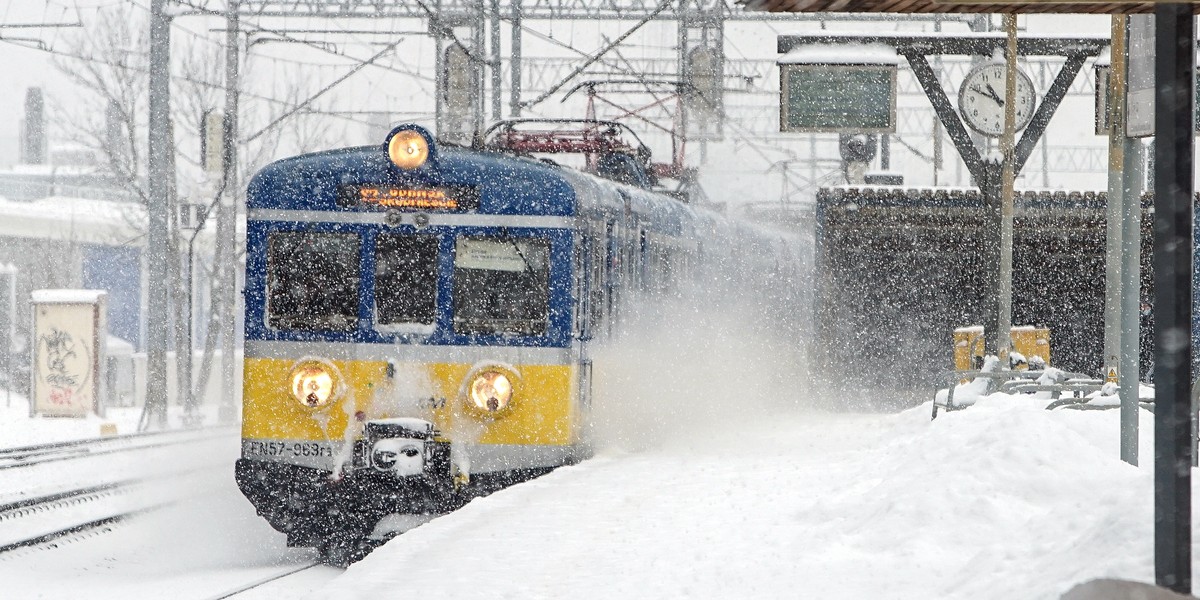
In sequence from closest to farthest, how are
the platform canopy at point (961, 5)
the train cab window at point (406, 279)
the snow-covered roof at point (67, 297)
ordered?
the platform canopy at point (961, 5), the train cab window at point (406, 279), the snow-covered roof at point (67, 297)

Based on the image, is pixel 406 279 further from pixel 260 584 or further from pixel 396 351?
pixel 260 584

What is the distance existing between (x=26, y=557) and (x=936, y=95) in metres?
10.3

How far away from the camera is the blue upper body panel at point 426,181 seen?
33.7 feet

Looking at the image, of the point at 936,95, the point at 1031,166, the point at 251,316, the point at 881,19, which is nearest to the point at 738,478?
the point at 251,316

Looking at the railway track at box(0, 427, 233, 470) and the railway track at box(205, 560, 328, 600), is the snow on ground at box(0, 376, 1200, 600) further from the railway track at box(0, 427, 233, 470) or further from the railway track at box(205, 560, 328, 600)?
the railway track at box(0, 427, 233, 470)

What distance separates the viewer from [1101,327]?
70.0 feet

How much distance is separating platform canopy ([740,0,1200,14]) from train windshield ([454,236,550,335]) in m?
4.95

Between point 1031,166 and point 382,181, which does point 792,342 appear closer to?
point 382,181

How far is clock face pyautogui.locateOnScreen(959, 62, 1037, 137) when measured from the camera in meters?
16.8

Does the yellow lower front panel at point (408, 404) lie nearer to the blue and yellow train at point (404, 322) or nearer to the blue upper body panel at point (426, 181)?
the blue and yellow train at point (404, 322)

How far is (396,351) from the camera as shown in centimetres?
1020

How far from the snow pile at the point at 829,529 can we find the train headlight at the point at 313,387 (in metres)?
1.46

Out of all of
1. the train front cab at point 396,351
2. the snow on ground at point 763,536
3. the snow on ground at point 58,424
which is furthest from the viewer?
the snow on ground at point 58,424

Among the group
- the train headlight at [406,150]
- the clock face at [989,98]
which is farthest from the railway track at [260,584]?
the clock face at [989,98]
